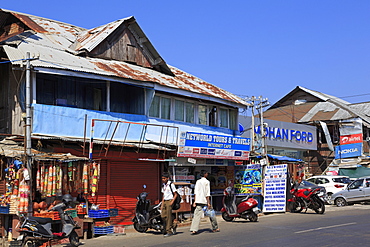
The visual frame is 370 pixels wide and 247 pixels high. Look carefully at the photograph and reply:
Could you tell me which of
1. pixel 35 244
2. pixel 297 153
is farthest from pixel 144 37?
pixel 297 153

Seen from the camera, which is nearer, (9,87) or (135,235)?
(135,235)

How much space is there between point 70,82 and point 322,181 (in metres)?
17.9

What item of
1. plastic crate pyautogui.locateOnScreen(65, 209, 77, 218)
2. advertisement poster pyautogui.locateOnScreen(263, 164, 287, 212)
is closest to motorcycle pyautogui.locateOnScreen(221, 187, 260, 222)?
advertisement poster pyautogui.locateOnScreen(263, 164, 287, 212)

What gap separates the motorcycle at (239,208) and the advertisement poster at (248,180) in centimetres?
366

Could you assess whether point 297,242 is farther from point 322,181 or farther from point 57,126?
point 322,181

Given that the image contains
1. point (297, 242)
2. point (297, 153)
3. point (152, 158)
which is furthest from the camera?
point (297, 153)

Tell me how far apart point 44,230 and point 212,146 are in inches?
351

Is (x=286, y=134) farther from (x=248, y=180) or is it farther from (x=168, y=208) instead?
(x=168, y=208)

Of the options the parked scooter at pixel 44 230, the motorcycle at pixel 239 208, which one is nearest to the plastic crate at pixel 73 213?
the parked scooter at pixel 44 230

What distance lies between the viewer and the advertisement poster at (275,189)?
20359 mm

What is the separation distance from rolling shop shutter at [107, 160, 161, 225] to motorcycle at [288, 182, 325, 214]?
661cm

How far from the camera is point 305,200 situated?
65.2ft

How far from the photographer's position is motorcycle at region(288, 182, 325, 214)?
19500 millimetres

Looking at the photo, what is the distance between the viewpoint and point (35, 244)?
1142 cm
